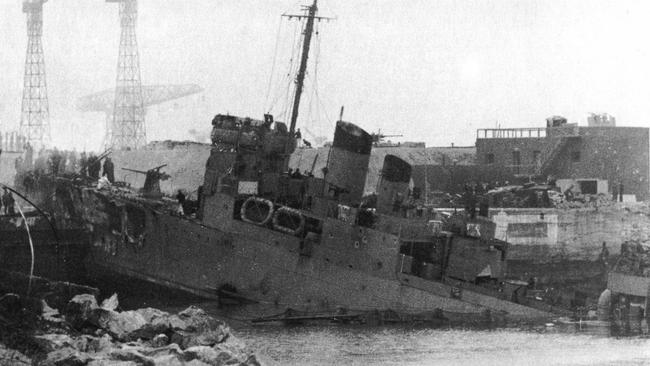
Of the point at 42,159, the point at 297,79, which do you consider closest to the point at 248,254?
the point at 297,79

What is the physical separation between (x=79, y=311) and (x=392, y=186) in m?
13.9

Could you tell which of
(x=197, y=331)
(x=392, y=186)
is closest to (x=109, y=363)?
(x=197, y=331)

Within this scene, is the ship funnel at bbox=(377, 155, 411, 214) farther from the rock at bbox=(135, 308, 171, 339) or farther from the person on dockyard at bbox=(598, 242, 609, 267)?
the rock at bbox=(135, 308, 171, 339)

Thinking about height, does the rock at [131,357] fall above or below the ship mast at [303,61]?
below

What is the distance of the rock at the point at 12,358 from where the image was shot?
40.6 ft

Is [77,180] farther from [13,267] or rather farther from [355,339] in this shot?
[355,339]

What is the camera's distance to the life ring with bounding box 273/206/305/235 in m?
25.4

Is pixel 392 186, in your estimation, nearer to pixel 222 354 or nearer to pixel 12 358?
pixel 222 354

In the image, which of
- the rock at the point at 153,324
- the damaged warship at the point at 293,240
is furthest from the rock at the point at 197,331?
the damaged warship at the point at 293,240

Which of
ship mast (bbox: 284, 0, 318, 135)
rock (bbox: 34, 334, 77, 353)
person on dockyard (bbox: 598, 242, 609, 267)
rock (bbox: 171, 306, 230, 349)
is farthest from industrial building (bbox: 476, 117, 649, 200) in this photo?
rock (bbox: 34, 334, 77, 353)

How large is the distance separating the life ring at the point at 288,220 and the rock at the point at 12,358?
43.0 feet

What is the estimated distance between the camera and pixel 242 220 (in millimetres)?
25594

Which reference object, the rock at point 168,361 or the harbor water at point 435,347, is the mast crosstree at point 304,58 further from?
the rock at point 168,361

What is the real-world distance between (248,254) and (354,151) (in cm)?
461
